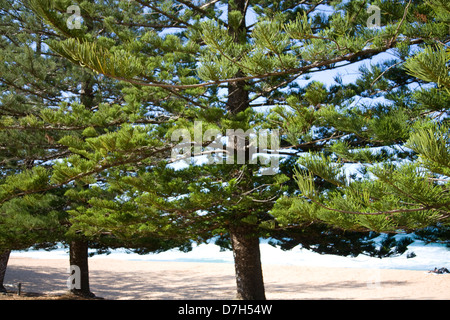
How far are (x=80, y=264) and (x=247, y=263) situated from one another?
A: 387 cm

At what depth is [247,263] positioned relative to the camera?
5.13 m

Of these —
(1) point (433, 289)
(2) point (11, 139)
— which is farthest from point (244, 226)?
(1) point (433, 289)

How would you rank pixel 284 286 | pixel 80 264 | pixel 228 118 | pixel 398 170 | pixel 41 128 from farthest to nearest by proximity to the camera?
pixel 284 286, pixel 80 264, pixel 41 128, pixel 228 118, pixel 398 170

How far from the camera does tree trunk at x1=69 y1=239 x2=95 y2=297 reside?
7.36 meters

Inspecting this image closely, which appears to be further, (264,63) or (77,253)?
(77,253)

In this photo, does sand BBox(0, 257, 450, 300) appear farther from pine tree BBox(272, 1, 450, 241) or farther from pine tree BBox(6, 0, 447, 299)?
pine tree BBox(272, 1, 450, 241)

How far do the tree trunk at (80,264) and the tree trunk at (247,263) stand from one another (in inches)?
142

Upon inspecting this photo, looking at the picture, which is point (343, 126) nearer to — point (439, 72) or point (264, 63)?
point (264, 63)

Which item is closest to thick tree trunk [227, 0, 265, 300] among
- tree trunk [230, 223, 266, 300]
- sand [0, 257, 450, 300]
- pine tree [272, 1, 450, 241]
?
tree trunk [230, 223, 266, 300]

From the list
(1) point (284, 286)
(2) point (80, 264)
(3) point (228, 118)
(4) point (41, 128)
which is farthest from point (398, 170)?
(1) point (284, 286)

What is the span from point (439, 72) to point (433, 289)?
995 centimetres

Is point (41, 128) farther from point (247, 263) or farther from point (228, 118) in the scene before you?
point (247, 263)

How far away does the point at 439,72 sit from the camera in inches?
79.4

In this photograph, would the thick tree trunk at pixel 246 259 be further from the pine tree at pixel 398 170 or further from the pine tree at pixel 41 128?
the pine tree at pixel 41 128
